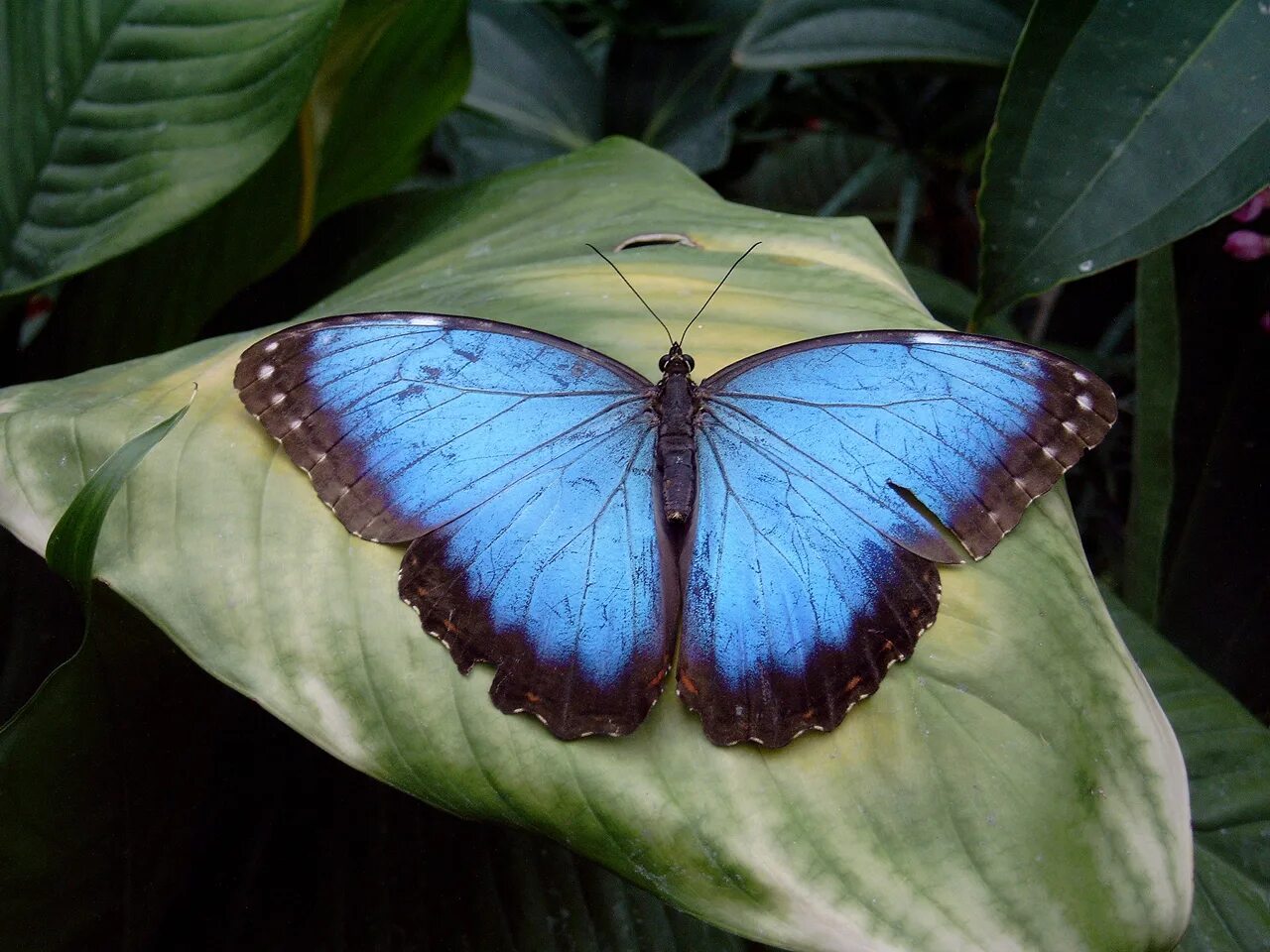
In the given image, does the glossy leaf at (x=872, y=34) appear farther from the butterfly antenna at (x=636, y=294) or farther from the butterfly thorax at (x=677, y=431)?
the butterfly thorax at (x=677, y=431)

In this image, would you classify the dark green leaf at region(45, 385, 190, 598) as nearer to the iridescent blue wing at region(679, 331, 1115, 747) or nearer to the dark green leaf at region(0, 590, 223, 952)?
the dark green leaf at region(0, 590, 223, 952)

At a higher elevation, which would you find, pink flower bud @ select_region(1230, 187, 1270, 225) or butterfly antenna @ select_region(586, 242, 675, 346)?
pink flower bud @ select_region(1230, 187, 1270, 225)

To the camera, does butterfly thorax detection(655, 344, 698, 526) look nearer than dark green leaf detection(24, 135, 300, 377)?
Yes

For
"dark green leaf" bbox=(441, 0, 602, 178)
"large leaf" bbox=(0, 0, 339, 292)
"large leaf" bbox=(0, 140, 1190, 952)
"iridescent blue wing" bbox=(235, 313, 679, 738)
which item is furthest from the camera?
"dark green leaf" bbox=(441, 0, 602, 178)

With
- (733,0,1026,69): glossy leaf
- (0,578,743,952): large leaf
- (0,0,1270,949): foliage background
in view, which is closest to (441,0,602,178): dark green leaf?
(0,0,1270,949): foliage background

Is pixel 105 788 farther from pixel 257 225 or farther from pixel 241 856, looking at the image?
pixel 257 225

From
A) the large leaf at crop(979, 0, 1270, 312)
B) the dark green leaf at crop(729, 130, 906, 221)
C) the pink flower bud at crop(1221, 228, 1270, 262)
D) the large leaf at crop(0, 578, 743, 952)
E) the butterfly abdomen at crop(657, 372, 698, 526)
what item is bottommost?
the large leaf at crop(0, 578, 743, 952)

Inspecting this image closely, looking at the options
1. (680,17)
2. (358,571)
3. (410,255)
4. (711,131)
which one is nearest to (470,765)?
(358,571)

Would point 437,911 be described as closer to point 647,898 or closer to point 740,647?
point 647,898
